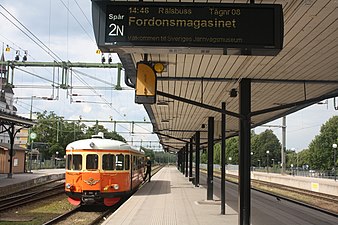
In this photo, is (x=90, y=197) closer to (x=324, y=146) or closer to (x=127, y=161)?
(x=127, y=161)

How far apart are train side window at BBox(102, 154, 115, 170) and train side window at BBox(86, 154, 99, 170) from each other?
0.26m

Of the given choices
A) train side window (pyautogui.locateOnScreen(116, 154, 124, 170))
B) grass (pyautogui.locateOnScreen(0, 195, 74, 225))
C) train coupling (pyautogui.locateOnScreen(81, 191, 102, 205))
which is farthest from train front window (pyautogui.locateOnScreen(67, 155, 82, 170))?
grass (pyautogui.locateOnScreen(0, 195, 74, 225))

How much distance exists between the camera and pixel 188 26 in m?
5.18

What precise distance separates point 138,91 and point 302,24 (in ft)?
8.09

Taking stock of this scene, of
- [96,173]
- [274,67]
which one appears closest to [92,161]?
[96,173]

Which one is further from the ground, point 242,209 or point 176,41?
point 176,41

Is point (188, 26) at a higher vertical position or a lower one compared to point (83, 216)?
higher

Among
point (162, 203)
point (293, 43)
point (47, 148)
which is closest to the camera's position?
point (293, 43)

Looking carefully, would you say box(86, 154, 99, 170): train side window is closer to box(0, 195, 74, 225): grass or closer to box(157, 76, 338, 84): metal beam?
box(0, 195, 74, 225): grass

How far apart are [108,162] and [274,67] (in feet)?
31.6

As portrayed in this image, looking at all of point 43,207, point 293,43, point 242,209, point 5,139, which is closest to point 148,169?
point 43,207

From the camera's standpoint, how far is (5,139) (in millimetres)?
79312

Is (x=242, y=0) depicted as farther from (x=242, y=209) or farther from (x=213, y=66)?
(x=242, y=209)

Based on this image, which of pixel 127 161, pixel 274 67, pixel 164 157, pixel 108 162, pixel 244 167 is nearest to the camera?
pixel 244 167
